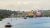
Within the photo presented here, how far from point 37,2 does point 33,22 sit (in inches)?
8.7

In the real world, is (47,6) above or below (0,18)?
above

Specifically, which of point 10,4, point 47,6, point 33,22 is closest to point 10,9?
point 10,4

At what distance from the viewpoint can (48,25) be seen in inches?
35.2

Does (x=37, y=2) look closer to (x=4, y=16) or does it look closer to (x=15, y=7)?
(x=15, y=7)

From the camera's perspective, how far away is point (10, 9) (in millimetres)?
869

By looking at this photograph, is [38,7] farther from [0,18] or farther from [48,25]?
[0,18]

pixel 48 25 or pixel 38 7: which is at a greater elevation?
pixel 38 7

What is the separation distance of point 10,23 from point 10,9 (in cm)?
15

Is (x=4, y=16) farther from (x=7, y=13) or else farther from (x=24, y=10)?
(x=24, y=10)

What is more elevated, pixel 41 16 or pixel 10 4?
pixel 10 4

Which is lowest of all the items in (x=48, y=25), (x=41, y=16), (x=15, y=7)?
(x=48, y=25)

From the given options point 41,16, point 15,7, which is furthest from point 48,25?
point 15,7

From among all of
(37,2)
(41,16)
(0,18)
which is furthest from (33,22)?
(0,18)

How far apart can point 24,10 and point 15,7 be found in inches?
4.0
